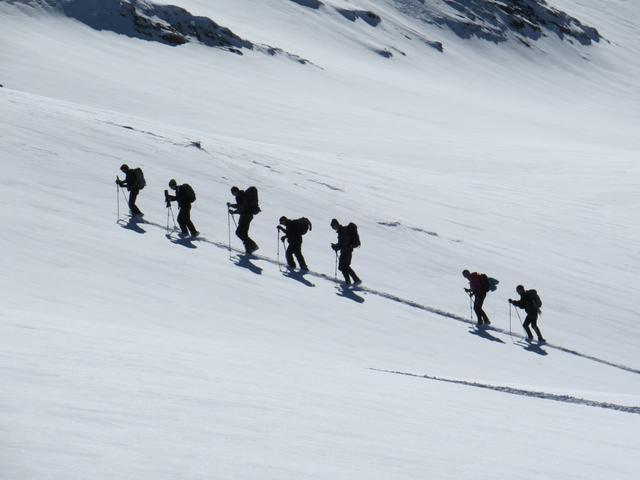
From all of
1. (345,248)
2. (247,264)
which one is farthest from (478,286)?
(247,264)

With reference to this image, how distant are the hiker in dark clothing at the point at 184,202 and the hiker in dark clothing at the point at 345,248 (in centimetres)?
276

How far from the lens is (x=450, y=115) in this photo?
170 ft

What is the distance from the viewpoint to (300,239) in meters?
17.5

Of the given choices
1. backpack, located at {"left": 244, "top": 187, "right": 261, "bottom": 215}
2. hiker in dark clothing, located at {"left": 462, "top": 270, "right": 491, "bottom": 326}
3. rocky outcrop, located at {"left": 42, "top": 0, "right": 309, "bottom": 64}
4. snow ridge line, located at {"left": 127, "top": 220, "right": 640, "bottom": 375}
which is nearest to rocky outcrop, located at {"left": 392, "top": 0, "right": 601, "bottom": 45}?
rocky outcrop, located at {"left": 42, "top": 0, "right": 309, "bottom": 64}

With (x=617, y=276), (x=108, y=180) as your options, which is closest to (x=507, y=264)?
(x=617, y=276)

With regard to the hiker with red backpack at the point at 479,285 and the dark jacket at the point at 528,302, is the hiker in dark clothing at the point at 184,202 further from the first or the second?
the dark jacket at the point at 528,302

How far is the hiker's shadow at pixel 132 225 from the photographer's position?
17.6 meters

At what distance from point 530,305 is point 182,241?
665 centimetres

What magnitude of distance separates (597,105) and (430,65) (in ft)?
43.7

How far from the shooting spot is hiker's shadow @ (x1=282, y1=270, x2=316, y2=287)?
17203mm

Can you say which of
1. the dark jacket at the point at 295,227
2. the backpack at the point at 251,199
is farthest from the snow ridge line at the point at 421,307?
the backpack at the point at 251,199

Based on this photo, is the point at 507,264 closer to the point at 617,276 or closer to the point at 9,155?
the point at 617,276

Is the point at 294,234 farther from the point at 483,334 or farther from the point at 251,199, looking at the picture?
the point at 483,334

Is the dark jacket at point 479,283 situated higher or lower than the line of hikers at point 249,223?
higher
